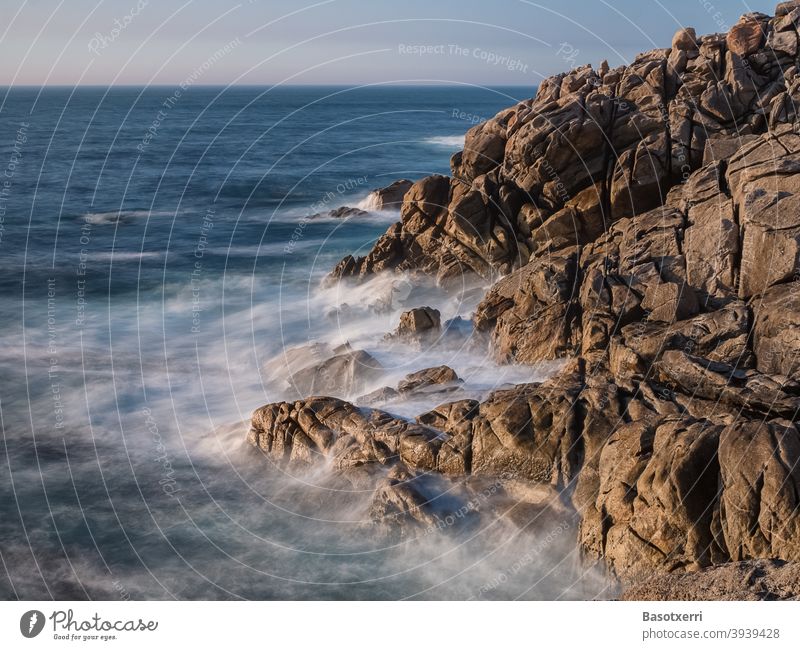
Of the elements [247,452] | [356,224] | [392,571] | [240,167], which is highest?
[240,167]

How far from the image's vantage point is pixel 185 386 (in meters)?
31.5

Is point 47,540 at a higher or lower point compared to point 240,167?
lower

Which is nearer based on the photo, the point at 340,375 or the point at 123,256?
the point at 340,375

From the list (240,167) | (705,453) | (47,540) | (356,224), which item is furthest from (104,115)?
(705,453)

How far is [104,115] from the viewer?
14662 centimetres

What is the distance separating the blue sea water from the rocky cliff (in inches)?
61.0

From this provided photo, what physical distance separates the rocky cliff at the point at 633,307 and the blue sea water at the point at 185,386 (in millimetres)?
1549

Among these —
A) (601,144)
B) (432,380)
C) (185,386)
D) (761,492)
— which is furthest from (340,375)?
(761,492)

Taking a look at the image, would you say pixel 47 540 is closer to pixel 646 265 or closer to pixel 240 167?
pixel 646 265

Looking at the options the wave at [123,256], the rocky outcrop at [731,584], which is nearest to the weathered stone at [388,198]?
the wave at [123,256]

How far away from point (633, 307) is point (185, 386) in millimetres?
17080

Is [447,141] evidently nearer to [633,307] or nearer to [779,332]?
[633,307]

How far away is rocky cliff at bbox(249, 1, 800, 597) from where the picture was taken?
1766 cm

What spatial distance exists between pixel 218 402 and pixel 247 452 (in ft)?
16.6
